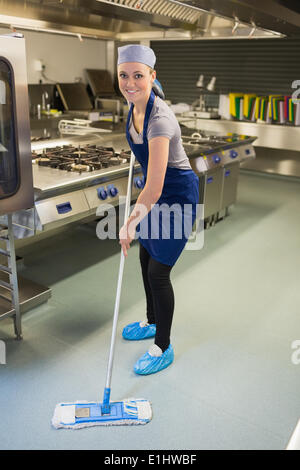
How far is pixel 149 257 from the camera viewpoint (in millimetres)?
2139

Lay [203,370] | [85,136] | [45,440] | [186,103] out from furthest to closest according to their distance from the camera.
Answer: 1. [186,103]
2. [85,136]
3. [203,370]
4. [45,440]

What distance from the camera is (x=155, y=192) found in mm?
1670

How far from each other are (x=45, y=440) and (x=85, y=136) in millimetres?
2641

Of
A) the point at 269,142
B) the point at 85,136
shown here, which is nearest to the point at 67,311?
the point at 85,136

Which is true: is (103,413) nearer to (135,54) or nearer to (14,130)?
(14,130)

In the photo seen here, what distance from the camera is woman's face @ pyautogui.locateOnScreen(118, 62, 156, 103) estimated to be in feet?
5.29

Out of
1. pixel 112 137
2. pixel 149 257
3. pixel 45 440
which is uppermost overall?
pixel 112 137

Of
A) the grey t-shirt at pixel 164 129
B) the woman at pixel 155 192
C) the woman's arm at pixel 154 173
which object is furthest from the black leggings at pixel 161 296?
the grey t-shirt at pixel 164 129

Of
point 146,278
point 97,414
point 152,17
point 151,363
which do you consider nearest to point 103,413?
point 97,414

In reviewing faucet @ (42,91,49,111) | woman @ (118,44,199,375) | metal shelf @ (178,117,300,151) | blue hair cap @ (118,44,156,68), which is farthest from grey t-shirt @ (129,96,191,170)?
faucet @ (42,91,49,111)

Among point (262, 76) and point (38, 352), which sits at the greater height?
point (262, 76)

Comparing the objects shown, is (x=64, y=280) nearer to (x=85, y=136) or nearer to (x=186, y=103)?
(x=85, y=136)

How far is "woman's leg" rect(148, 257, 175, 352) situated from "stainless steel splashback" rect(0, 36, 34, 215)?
2.14ft

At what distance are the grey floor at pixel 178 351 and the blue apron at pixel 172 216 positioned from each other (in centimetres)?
61
